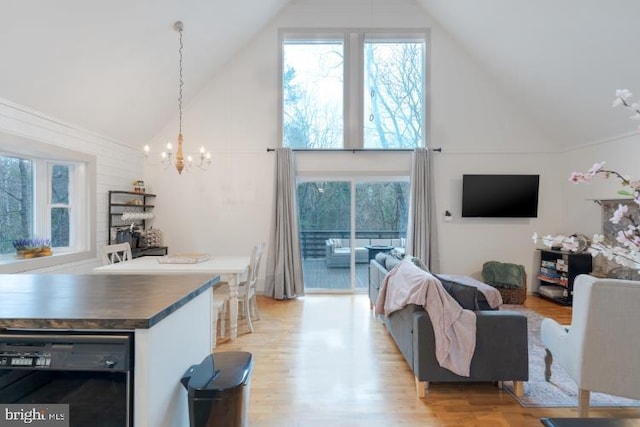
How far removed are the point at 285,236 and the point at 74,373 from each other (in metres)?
4.20

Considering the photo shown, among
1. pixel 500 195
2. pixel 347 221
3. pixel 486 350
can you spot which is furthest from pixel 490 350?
pixel 500 195

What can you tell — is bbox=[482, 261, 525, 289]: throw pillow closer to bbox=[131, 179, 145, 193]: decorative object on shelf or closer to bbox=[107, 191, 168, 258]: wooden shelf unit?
bbox=[107, 191, 168, 258]: wooden shelf unit

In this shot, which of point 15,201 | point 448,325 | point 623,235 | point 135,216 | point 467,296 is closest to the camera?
point 623,235

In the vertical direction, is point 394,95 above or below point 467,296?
above

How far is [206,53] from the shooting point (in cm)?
486

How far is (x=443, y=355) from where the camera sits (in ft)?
8.16

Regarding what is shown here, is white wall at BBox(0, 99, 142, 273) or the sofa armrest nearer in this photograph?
the sofa armrest

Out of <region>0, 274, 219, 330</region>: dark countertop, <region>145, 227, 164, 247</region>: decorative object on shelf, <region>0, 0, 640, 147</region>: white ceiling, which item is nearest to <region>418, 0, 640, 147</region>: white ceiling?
<region>0, 0, 640, 147</region>: white ceiling

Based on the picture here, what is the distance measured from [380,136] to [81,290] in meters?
4.86

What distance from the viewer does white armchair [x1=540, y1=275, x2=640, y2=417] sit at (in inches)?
81.7

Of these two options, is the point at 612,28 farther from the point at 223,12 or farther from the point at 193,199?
the point at 193,199

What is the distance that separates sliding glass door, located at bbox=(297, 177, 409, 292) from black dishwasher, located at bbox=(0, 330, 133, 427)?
444 cm

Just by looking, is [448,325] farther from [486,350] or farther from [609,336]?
[609,336]

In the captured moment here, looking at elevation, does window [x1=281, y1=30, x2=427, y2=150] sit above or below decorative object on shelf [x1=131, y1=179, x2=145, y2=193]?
above
